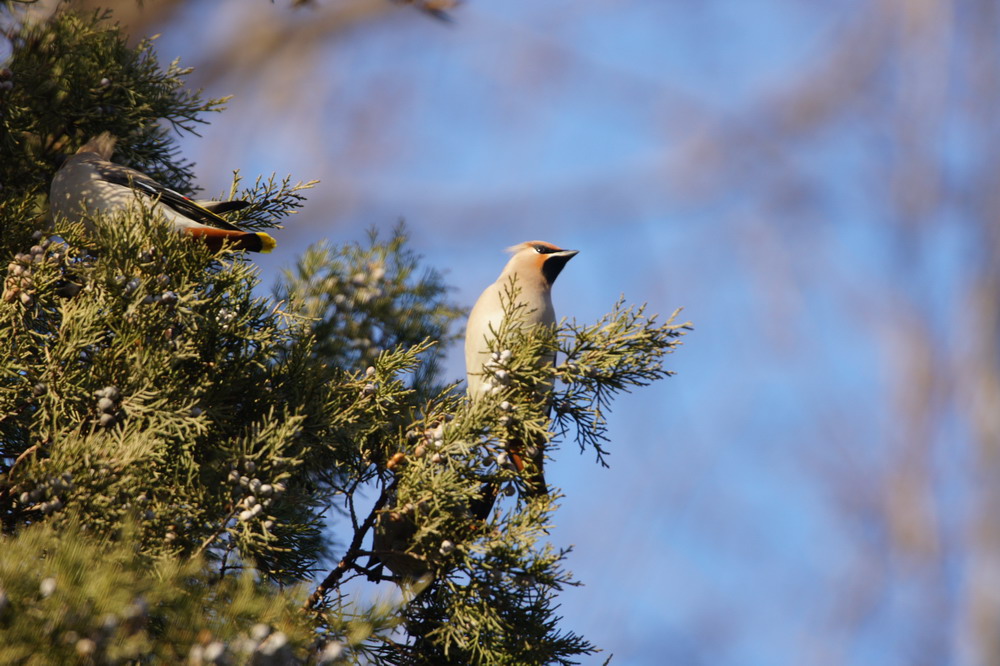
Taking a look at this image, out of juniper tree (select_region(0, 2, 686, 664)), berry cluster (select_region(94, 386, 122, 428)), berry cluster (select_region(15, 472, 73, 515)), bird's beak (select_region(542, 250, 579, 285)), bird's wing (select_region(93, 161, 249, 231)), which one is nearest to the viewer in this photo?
juniper tree (select_region(0, 2, 686, 664))

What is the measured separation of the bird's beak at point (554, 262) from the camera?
342 cm

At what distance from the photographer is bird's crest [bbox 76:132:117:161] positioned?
262 centimetres

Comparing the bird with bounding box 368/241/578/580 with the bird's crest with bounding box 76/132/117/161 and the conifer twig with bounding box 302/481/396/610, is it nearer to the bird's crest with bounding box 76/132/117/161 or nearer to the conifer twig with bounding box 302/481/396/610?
the conifer twig with bounding box 302/481/396/610

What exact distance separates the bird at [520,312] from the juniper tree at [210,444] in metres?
0.06

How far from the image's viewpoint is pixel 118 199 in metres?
2.52

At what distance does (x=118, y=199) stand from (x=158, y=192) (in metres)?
0.11

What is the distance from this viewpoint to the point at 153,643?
1.59 m

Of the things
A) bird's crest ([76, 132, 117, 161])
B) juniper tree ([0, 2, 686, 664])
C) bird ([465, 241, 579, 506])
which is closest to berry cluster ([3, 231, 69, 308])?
juniper tree ([0, 2, 686, 664])

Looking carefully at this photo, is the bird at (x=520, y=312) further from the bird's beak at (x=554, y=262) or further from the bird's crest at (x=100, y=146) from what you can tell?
the bird's crest at (x=100, y=146)

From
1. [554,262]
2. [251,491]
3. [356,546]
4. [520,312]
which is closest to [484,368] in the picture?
[520,312]

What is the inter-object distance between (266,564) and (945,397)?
5984 millimetres

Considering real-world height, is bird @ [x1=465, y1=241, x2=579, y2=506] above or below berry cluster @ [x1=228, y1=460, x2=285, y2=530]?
above

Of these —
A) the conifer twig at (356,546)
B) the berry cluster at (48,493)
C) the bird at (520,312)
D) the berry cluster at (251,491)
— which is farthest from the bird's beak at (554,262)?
the berry cluster at (48,493)

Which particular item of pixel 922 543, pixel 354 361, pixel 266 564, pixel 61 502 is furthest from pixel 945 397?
pixel 61 502
